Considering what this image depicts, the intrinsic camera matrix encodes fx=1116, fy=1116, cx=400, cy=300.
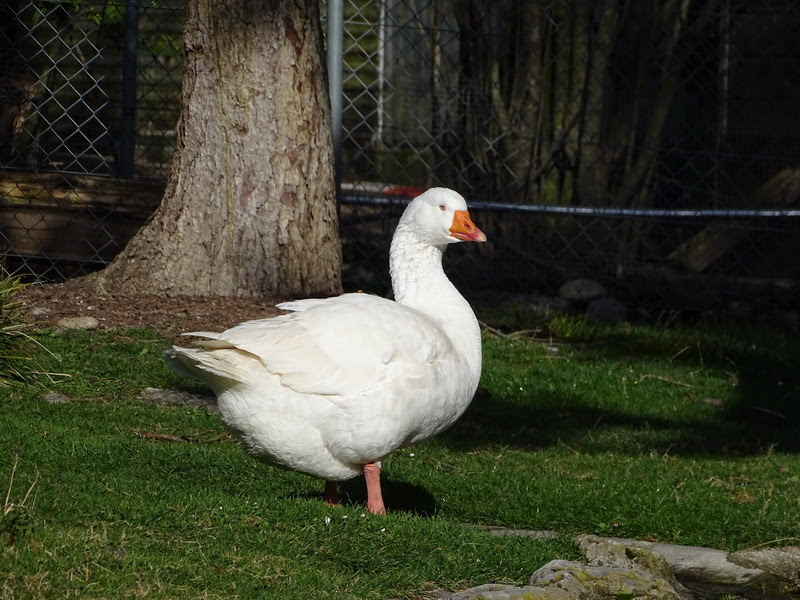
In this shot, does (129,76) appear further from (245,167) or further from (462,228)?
(462,228)

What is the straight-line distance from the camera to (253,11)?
6.85 metres

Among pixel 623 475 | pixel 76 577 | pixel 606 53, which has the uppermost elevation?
pixel 606 53

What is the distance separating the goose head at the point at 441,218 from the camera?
185 inches

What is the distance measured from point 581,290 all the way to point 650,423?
115 inches

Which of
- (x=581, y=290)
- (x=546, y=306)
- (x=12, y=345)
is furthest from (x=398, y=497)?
(x=581, y=290)

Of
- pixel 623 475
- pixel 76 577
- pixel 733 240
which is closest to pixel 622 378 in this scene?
pixel 623 475

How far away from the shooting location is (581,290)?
30.5 ft

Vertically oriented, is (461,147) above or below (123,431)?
above

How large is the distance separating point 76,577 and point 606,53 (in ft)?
25.1

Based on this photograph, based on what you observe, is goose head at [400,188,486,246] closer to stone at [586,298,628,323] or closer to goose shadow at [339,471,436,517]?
goose shadow at [339,471,436,517]

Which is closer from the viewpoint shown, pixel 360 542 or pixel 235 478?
pixel 360 542

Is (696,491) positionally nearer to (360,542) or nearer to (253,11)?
(360,542)

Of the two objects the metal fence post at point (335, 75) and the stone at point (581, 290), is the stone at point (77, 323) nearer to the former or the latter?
the metal fence post at point (335, 75)

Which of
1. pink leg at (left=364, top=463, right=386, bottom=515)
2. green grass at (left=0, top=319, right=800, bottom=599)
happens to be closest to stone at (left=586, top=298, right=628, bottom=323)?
green grass at (left=0, top=319, right=800, bottom=599)
